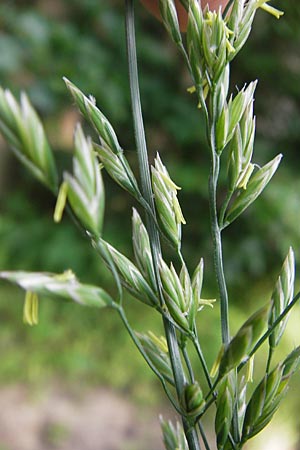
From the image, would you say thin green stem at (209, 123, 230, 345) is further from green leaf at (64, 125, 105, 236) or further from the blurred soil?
the blurred soil

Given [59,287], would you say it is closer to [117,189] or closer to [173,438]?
[173,438]

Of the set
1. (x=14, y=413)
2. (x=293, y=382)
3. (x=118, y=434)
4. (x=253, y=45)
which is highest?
(x=253, y=45)

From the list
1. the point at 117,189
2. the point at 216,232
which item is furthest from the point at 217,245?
the point at 117,189

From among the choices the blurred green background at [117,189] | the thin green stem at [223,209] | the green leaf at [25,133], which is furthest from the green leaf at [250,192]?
the blurred green background at [117,189]

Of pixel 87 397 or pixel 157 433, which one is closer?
pixel 157 433

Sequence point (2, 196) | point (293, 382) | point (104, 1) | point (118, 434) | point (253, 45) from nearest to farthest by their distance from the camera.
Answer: point (293, 382), point (118, 434), point (104, 1), point (253, 45), point (2, 196)

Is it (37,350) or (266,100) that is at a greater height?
(266,100)

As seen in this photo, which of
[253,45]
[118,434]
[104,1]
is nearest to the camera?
[118,434]

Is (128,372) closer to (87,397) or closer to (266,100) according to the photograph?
(87,397)

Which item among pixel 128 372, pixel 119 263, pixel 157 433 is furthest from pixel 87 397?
pixel 119 263
